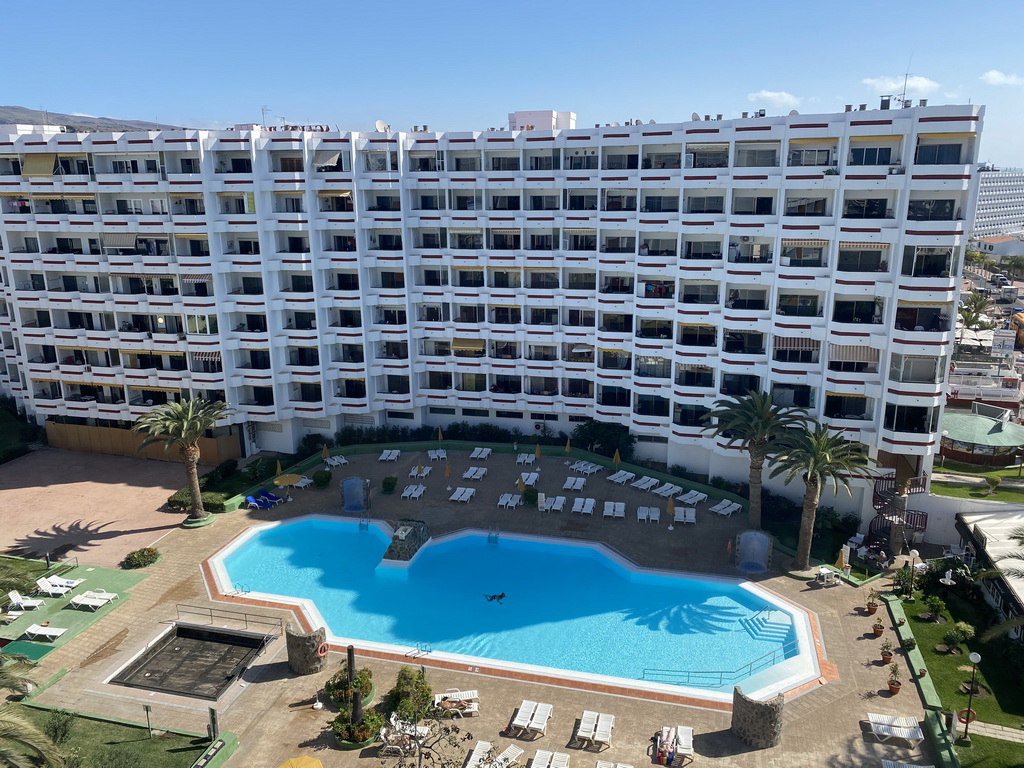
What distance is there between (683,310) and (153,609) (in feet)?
111

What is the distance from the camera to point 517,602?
1441 inches

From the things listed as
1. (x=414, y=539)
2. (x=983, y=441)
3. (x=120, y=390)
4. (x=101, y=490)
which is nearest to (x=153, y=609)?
(x=414, y=539)

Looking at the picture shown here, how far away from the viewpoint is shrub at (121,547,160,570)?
38875mm

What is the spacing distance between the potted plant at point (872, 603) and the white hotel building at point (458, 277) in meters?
9.12

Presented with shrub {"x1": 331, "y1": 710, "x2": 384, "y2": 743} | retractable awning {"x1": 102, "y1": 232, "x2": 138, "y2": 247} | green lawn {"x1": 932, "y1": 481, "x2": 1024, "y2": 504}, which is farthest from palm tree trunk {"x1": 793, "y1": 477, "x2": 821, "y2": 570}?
retractable awning {"x1": 102, "y1": 232, "x2": 138, "y2": 247}

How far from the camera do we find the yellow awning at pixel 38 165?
4947 centimetres

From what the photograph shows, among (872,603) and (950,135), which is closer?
(872,603)

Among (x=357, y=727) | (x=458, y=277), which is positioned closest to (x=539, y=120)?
(x=458, y=277)

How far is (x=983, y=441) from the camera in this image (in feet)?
147

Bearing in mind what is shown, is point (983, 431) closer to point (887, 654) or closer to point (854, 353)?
point (854, 353)

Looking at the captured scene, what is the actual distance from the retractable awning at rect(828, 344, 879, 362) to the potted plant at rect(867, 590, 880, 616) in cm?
1298

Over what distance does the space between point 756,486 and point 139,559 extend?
109 feet

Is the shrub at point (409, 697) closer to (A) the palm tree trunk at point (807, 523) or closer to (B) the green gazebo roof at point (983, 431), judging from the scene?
(A) the palm tree trunk at point (807, 523)

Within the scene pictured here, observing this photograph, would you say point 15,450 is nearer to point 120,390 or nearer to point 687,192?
point 120,390
